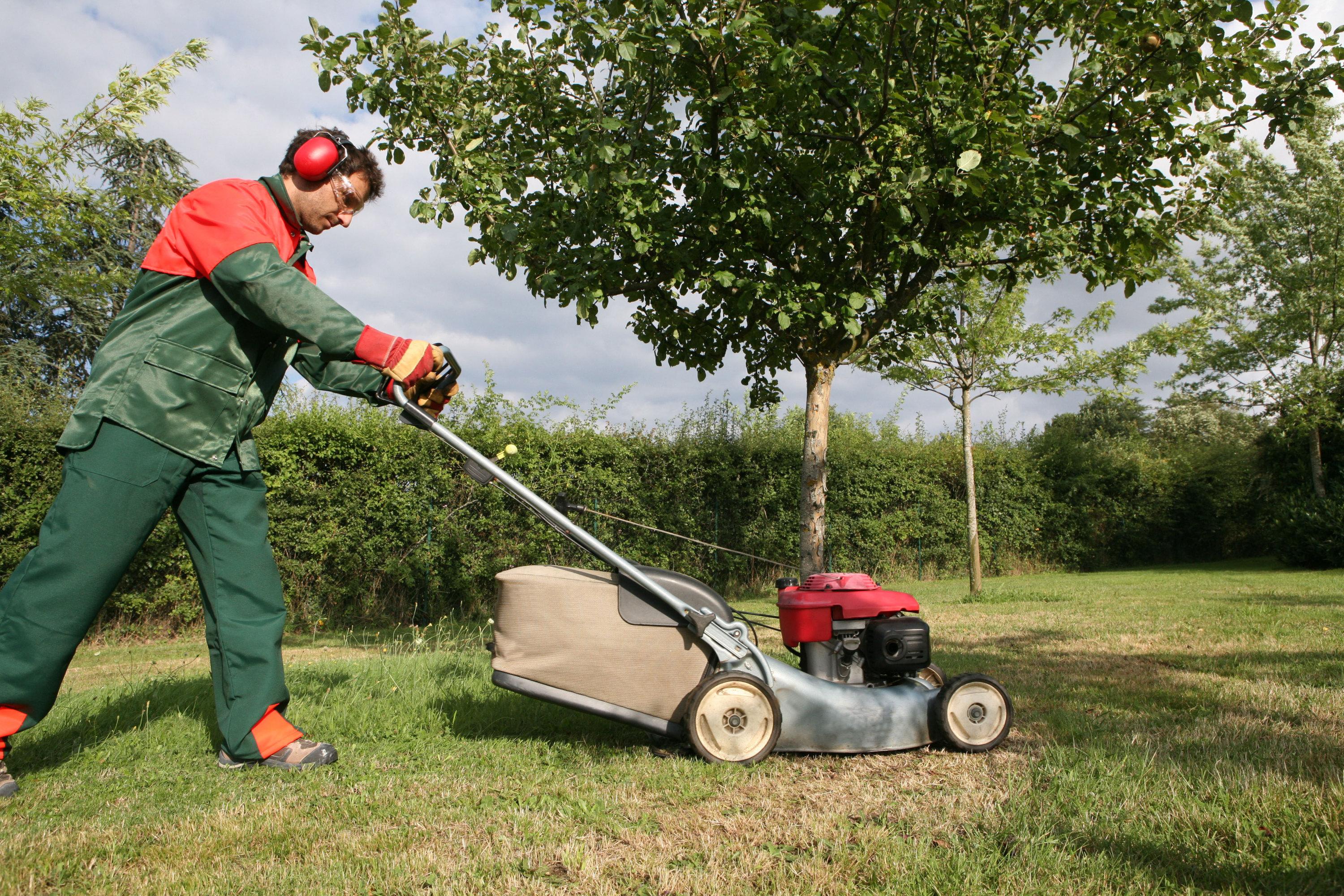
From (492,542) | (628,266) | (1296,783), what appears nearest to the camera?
(1296,783)

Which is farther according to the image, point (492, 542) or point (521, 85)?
point (492, 542)

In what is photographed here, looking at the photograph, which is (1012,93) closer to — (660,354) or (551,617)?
(660,354)

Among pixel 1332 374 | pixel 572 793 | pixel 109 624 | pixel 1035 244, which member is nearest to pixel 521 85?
pixel 1035 244

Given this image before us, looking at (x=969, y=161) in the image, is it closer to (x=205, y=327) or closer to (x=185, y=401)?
(x=205, y=327)

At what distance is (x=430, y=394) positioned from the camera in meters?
3.13

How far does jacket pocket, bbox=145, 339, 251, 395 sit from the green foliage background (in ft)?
22.7

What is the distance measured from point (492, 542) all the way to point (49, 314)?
59.3 ft

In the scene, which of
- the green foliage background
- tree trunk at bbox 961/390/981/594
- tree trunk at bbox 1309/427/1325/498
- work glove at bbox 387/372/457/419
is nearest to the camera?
work glove at bbox 387/372/457/419

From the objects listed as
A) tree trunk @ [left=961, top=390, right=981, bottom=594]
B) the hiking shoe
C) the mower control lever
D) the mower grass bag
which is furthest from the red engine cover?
tree trunk @ [left=961, top=390, right=981, bottom=594]

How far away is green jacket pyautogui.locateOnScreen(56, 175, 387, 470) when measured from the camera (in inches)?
106

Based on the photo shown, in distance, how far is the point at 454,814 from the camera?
2557 mm

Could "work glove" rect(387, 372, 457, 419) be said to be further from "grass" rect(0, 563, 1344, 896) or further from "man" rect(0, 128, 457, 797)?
"grass" rect(0, 563, 1344, 896)

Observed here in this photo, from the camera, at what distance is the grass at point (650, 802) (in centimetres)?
207

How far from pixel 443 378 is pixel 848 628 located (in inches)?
75.7
